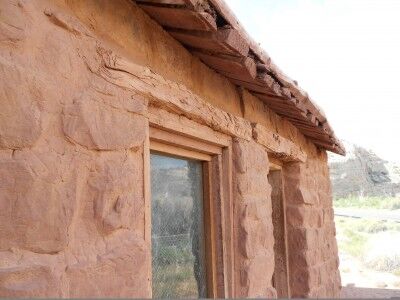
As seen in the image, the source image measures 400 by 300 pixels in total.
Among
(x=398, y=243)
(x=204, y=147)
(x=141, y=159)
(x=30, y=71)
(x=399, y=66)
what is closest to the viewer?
(x=30, y=71)

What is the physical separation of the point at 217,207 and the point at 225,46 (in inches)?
33.5

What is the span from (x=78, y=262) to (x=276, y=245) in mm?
2492

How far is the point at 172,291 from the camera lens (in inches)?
73.7

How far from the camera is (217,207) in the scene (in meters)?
2.20

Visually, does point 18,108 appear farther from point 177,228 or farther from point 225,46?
point 177,228

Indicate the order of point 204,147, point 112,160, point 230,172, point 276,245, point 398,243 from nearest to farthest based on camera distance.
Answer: point 112,160, point 204,147, point 230,172, point 276,245, point 398,243

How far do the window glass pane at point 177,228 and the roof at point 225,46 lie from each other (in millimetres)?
508

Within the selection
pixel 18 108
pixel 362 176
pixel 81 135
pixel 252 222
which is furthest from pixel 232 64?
pixel 362 176

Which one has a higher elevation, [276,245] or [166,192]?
[166,192]

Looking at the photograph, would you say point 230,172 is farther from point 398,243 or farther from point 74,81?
point 398,243

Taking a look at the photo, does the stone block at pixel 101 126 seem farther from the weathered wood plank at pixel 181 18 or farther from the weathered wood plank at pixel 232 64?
the weathered wood plank at pixel 232 64

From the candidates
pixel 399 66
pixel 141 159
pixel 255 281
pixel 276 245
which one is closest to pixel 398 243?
pixel 276 245

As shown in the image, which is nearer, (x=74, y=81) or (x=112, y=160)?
(x=74, y=81)

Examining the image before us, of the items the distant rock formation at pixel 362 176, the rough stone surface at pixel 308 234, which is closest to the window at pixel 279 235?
the rough stone surface at pixel 308 234
